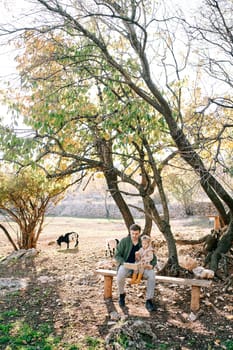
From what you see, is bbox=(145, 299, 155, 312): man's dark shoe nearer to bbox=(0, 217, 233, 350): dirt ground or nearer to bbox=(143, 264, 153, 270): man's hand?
bbox=(0, 217, 233, 350): dirt ground

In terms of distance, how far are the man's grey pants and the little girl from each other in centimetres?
12

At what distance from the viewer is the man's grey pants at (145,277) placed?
557cm

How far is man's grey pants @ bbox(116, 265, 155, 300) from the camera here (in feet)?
18.3

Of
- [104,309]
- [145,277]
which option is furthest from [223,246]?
[104,309]

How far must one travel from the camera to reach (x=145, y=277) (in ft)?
18.4

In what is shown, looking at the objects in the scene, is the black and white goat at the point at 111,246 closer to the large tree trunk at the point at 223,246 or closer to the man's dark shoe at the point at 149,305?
the large tree trunk at the point at 223,246

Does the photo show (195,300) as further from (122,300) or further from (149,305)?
(122,300)

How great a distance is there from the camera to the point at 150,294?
5574mm

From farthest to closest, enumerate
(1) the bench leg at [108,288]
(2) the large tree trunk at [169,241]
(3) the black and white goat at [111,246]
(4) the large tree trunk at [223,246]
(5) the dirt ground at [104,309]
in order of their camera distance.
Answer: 1. (3) the black and white goat at [111,246]
2. (4) the large tree trunk at [223,246]
3. (2) the large tree trunk at [169,241]
4. (1) the bench leg at [108,288]
5. (5) the dirt ground at [104,309]

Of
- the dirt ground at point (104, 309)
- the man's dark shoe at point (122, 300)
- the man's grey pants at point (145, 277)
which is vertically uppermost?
the man's grey pants at point (145, 277)

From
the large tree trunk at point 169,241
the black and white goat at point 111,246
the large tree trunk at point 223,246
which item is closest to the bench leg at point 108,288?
the large tree trunk at point 169,241

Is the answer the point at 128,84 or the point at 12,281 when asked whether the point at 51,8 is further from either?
the point at 12,281

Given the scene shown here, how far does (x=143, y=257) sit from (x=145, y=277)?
0.30 metres

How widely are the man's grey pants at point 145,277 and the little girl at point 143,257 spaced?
4.6 inches
